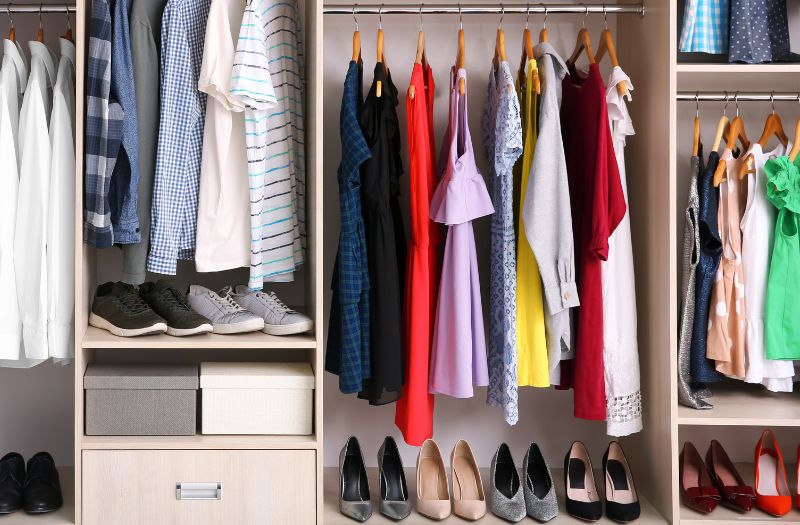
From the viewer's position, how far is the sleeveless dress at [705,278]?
2.40 meters

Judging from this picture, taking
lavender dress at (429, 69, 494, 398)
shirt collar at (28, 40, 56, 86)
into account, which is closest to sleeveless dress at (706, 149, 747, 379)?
A: lavender dress at (429, 69, 494, 398)

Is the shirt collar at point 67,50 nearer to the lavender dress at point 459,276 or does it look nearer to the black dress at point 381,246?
the black dress at point 381,246

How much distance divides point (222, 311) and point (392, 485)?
72cm

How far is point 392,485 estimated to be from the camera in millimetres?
2459

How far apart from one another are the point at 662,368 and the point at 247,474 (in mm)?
1208

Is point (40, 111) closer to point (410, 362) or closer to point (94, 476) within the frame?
point (94, 476)

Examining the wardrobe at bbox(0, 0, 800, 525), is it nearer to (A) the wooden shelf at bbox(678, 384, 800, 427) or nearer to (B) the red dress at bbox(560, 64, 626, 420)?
(A) the wooden shelf at bbox(678, 384, 800, 427)

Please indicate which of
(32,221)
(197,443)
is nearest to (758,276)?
(197,443)

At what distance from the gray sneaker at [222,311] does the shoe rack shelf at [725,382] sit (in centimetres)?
118

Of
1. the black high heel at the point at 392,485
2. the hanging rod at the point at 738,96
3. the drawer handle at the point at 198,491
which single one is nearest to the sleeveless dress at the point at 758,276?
the hanging rod at the point at 738,96

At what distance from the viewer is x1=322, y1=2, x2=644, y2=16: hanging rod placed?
8.29 ft

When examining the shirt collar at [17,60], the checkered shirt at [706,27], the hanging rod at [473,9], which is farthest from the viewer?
the hanging rod at [473,9]

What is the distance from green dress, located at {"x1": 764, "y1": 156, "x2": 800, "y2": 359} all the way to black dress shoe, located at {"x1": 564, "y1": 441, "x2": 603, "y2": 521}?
63cm

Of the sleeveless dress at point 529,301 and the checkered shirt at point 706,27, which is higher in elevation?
the checkered shirt at point 706,27
